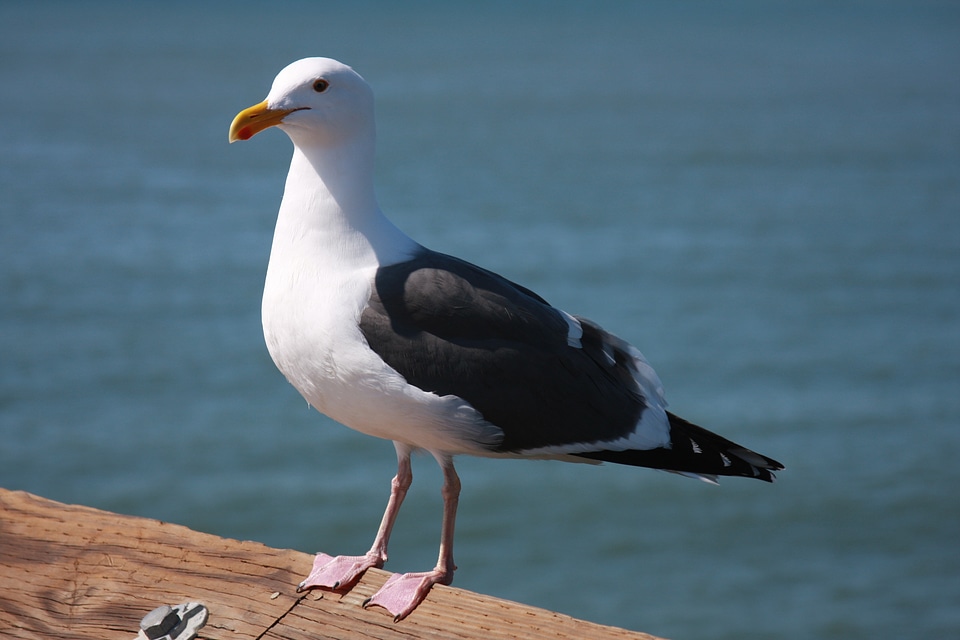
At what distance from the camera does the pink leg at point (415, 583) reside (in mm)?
2455

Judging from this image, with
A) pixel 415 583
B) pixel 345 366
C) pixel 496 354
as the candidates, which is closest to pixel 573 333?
pixel 496 354

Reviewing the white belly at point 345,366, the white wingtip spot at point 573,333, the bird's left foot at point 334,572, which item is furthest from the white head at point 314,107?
the bird's left foot at point 334,572

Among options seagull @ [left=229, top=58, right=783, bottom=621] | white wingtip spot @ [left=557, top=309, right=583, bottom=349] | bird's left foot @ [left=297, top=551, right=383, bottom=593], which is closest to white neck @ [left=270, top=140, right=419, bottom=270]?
seagull @ [left=229, top=58, right=783, bottom=621]

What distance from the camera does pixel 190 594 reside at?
246 cm

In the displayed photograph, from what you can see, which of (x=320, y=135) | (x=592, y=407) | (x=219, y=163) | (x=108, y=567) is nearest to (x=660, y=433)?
(x=592, y=407)

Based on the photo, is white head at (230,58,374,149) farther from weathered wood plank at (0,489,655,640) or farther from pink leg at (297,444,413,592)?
weathered wood plank at (0,489,655,640)

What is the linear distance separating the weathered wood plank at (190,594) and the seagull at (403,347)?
6 centimetres

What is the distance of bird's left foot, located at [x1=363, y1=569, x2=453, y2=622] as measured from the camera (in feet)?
8.02

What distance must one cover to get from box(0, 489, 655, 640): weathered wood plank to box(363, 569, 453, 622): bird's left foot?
19mm

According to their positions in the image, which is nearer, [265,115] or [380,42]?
[265,115]

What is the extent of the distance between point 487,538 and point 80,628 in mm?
8273

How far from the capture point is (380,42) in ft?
125

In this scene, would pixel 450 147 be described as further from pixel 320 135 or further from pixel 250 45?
pixel 320 135

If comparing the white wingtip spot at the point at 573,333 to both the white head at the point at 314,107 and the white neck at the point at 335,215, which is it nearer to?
the white neck at the point at 335,215
